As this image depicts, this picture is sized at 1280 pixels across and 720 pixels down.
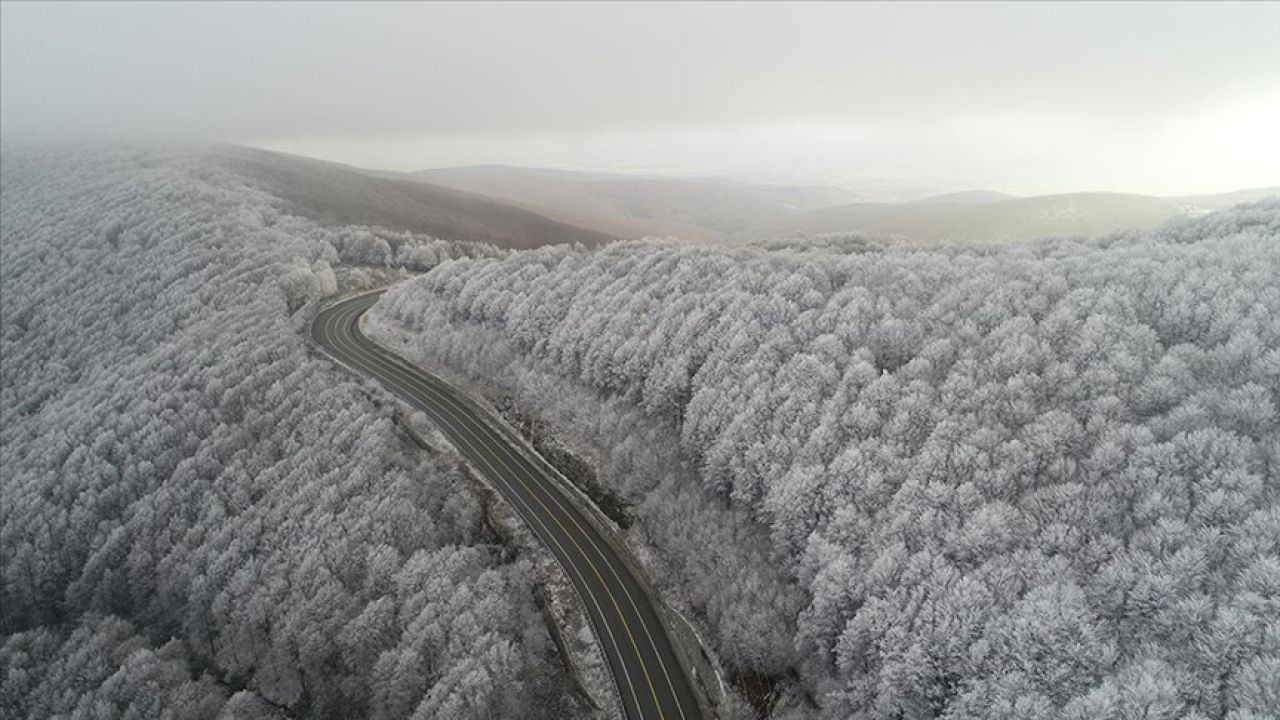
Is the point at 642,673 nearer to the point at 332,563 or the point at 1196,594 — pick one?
the point at 332,563

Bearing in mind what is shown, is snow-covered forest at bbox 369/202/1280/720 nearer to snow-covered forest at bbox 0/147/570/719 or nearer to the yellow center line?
the yellow center line

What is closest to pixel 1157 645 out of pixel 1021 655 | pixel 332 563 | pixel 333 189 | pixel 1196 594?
pixel 1196 594

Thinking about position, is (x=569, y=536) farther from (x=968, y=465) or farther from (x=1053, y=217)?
(x=1053, y=217)

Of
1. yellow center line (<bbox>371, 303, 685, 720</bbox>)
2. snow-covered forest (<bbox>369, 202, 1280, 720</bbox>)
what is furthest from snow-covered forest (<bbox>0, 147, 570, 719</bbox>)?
snow-covered forest (<bbox>369, 202, 1280, 720</bbox>)

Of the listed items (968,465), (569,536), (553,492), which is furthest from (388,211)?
(968,465)

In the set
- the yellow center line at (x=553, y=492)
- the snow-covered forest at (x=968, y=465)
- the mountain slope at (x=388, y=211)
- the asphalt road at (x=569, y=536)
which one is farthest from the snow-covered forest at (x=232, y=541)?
the mountain slope at (x=388, y=211)

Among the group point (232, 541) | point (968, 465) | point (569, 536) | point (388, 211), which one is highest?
point (388, 211)
